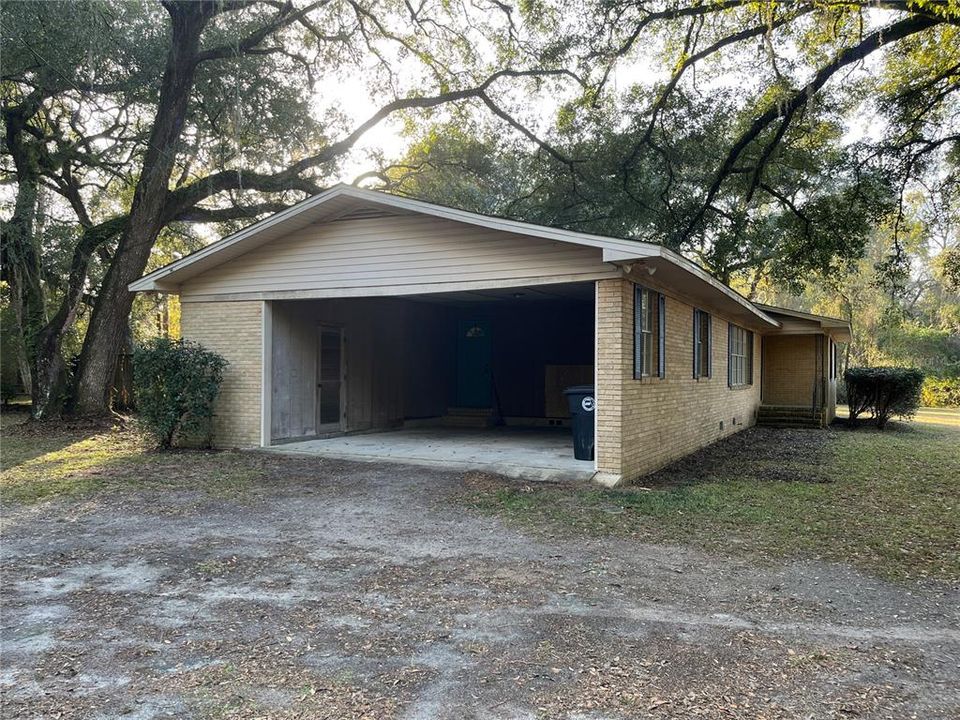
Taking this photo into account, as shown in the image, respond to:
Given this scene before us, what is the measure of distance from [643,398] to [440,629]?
5814 mm

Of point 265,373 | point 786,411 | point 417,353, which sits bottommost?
point 786,411

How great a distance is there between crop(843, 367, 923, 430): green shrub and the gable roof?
837cm

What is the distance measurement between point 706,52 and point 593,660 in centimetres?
1115

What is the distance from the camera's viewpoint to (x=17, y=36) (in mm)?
10875

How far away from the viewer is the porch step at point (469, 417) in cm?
1558

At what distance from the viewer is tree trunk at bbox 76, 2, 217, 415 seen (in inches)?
506

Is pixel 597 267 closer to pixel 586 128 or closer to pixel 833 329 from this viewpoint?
pixel 586 128

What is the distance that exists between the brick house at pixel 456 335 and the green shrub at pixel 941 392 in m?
16.1

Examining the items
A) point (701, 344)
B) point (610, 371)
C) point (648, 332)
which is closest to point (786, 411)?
point (701, 344)

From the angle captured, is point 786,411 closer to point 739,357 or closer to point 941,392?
point 739,357

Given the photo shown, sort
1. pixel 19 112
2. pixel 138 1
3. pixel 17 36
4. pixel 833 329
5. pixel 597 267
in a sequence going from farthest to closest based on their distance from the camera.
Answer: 1. pixel 833 329
2. pixel 19 112
3. pixel 138 1
4. pixel 17 36
5. pixel 597 267

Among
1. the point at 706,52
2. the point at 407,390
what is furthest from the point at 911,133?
the point at 407,390

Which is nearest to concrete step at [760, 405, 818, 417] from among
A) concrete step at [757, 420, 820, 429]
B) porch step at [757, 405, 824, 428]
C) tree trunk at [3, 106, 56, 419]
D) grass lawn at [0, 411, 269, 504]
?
porch step at [757, 405, 824, 428]

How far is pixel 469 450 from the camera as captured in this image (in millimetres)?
10656
